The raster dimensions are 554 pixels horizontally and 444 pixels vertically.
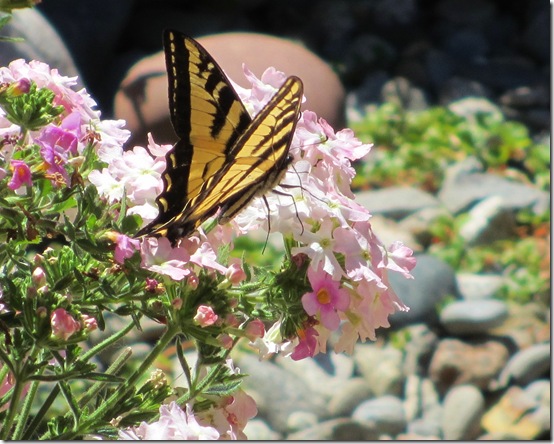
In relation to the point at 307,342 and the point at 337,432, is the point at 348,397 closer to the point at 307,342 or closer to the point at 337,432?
the point at 337,432

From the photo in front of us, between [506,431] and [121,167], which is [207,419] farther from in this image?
[506,431]

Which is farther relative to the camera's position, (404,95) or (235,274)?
(404,95)

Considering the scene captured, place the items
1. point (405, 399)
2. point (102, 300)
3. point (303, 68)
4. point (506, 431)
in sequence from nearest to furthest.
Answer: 1. point (102, 300)
2. point (506, 431)
3. point (405, 399)
4. point (303, 68)

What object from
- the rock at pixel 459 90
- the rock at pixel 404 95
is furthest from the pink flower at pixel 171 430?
the rock at pixel 459 90

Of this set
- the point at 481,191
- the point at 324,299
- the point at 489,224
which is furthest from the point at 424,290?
the point at 324,299

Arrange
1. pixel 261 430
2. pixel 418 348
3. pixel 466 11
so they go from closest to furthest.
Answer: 1. pixel 261 430
2. pixel 418 348
3. pixel 466 11

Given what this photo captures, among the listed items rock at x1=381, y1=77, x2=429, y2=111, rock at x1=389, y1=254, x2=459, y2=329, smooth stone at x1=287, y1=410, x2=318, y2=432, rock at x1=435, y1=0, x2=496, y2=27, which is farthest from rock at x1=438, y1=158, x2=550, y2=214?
rock at x1=435, y1=0, x2=496, y2=27

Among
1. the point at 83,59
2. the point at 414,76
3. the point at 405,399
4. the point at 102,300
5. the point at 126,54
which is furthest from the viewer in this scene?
the point at 414,76

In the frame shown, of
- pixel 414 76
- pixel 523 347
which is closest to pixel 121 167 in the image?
pixel 523 347
